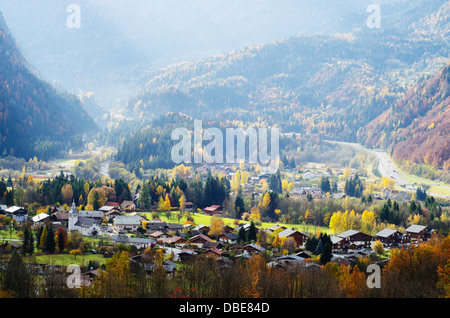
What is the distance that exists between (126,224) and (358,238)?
81.3 ft

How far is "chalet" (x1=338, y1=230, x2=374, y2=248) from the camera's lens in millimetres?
63250

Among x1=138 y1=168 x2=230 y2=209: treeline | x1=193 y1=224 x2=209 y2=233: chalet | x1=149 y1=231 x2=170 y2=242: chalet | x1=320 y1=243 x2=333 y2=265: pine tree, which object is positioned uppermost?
x1=138 y1=168 x2=230 y2=209: treeline

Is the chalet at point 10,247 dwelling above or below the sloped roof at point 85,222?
below

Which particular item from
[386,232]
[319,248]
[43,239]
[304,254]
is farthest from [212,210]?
[43,239]

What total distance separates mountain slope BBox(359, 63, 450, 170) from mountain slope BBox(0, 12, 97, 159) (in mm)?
88360

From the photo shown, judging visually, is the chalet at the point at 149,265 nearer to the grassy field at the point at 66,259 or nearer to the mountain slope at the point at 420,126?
the grassy field at the point at 66,259

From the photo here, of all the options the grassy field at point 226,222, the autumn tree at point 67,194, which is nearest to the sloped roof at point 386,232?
the grassy field at point 226,222

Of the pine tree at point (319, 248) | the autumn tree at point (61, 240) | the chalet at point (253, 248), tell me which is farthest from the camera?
the pine tree at point (319, 248)

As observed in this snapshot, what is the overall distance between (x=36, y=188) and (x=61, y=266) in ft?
120

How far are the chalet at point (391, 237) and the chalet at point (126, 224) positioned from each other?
86.1 ft

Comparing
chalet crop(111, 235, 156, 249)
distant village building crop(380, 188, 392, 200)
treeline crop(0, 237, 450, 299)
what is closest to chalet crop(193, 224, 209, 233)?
chalet crop(111, 235, 156, 249)

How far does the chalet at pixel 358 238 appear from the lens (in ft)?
208

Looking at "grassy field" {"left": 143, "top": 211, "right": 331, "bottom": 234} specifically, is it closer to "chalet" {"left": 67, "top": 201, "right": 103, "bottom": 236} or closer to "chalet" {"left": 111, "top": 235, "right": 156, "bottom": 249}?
"chalet" {"left": 67, "top": 201, "right": 103, "bottom": 236}
